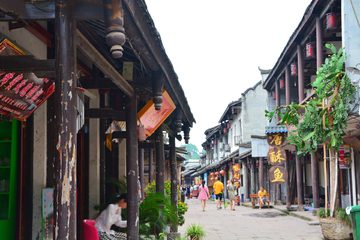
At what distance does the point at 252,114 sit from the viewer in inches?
1182

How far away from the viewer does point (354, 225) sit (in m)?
8.56

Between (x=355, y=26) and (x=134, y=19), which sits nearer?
(x=134, y=19)

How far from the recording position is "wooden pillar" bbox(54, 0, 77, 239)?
10.7ft

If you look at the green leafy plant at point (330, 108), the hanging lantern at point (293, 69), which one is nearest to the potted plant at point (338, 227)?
the green leafy plant at point (330, 108)

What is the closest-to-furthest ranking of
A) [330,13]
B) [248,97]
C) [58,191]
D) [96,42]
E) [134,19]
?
1. [58,191]
2. [134,19]
3. [96,42]
4. [330,13]
5. [248,97]

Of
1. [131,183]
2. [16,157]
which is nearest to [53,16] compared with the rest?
[16,157]

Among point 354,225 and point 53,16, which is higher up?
point 53,16

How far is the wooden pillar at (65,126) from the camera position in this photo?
10.7 feet

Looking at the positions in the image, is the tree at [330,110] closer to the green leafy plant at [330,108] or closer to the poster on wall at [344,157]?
the green leafy plant at [330,108]

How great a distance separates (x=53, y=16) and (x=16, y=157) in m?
2.74

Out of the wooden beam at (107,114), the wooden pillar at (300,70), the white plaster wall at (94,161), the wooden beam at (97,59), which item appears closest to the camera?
the wooden beam at (97,59)

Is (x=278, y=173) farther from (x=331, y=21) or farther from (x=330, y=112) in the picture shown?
(x=330, y=112)

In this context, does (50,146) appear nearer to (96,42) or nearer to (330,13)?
(96,42)

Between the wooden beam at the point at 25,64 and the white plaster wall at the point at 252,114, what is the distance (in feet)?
87.6
